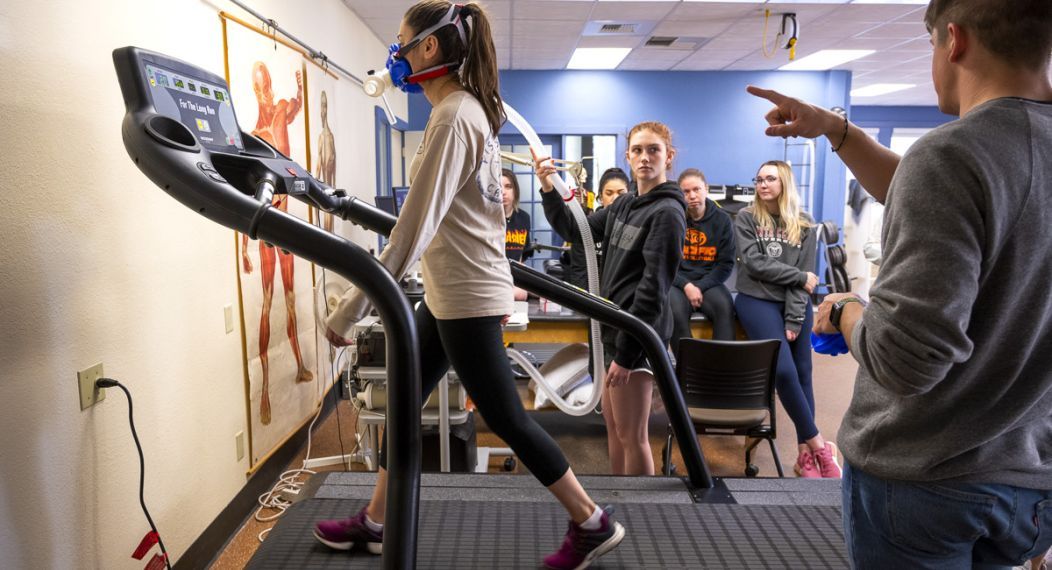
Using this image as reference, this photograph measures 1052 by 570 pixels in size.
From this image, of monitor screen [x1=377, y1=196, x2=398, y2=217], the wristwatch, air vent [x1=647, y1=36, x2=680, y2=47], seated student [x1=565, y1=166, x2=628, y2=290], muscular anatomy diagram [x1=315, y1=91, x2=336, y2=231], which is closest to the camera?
the wristwatch

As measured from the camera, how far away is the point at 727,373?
2.76 m

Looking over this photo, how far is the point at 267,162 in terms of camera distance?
144cm

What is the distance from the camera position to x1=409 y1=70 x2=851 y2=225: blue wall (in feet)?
26.0

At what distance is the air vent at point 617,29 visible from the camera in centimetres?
593

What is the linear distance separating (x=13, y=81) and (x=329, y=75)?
2766 mm

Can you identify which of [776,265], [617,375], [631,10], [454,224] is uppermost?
[631,10]

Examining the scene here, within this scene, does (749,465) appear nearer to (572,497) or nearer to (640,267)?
(640,267)

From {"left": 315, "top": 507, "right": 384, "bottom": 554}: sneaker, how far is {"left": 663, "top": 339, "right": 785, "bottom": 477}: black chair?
1398mm

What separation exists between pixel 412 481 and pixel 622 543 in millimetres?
831

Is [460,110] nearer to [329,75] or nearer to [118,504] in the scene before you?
[118,504]

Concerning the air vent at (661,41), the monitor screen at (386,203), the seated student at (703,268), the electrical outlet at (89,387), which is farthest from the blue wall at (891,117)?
the electrical outlet at (89,387)

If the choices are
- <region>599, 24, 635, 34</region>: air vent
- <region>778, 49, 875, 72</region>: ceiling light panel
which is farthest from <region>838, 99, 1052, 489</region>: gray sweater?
<region>778, 49, 875, 72</region>: ceiling light panel

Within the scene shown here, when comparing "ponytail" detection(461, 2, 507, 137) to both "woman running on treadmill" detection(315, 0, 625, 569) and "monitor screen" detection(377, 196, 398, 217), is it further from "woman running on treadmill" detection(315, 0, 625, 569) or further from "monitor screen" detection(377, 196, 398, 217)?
"monitor screen" detection(377, 196, 398, 217)

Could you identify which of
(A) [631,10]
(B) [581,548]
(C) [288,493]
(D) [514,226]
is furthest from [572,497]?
(A) [631,10]
